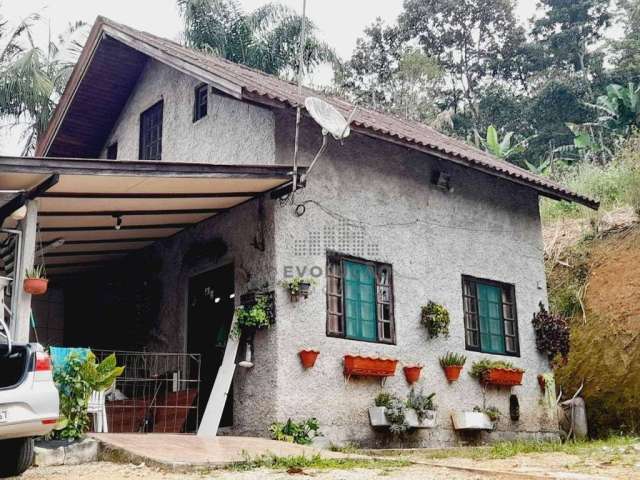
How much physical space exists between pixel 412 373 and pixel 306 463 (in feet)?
12.0

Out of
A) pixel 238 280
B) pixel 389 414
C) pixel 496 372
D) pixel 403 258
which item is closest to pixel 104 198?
pixel 238 280

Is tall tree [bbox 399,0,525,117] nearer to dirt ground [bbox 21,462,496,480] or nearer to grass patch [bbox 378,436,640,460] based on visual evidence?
grass patch [bbox 378,436,640,460]

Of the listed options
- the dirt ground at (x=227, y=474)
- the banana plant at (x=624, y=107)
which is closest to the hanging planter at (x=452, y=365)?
the dirt ground at (x=227, y=474)

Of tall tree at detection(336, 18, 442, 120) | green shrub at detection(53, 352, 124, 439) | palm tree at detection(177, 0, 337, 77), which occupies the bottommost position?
green shrub at detection(53, 352, 124, 439)

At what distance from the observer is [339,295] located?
33.7 feet

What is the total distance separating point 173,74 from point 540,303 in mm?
7630

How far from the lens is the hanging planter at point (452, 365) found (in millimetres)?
11078

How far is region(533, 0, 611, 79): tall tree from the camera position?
33438mm

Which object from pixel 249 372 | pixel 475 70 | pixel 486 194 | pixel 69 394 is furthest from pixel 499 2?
pixel 69 394

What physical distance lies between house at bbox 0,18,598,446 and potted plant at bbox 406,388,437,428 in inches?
8.2

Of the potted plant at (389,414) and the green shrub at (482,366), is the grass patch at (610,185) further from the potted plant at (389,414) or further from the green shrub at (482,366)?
the potted plant at (389,414)

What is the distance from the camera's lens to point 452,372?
1109 cm

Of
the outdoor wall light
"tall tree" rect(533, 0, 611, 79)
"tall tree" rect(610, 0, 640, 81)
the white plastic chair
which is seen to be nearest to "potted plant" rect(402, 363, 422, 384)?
the outdoor wall light

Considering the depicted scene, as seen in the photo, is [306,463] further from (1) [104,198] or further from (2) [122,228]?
(2) [122,228]
